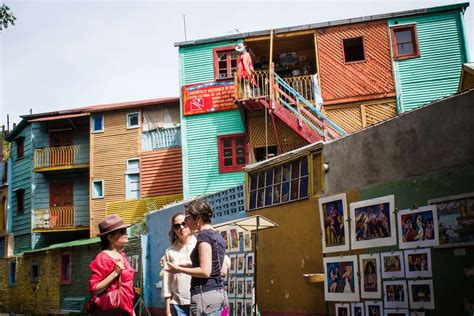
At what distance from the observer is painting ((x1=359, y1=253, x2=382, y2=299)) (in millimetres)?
8219

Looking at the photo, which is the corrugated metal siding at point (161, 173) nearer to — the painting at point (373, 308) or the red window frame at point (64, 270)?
the red window frame at point (64, 270)

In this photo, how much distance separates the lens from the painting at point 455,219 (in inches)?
266

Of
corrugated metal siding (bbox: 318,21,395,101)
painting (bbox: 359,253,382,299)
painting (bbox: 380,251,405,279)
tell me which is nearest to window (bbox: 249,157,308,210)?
painting (bbox: 359,253,382,299)

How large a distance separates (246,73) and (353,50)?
491 cm

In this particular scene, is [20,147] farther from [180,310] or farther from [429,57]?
[180,310]

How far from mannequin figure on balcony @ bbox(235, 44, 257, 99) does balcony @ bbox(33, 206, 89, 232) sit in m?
13.5

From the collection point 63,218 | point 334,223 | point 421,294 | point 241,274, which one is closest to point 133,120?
point 63,218

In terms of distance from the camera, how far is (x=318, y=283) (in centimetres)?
969

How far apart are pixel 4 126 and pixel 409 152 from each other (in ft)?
151

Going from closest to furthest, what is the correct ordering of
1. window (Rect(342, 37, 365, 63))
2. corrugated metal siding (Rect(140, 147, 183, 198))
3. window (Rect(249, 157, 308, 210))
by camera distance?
window (Rect(249, 157, 308, 210)), window (Rect(342, 37, 365, 63)), corrugated metal siding (Rect(140, 147, 183, 198))

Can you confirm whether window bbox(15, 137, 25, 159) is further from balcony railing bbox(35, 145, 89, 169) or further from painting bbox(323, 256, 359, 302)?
painting bbox(323, 256, 359, 302)

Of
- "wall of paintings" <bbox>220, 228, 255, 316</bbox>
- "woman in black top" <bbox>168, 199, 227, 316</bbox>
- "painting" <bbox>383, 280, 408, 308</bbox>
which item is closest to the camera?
"woman in black top" <bbox>168, 199, 227, 316</bbox>

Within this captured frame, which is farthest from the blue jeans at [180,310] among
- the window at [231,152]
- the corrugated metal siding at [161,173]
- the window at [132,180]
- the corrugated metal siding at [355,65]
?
the window at [132,180]

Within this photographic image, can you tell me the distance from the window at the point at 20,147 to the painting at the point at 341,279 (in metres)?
26.1
